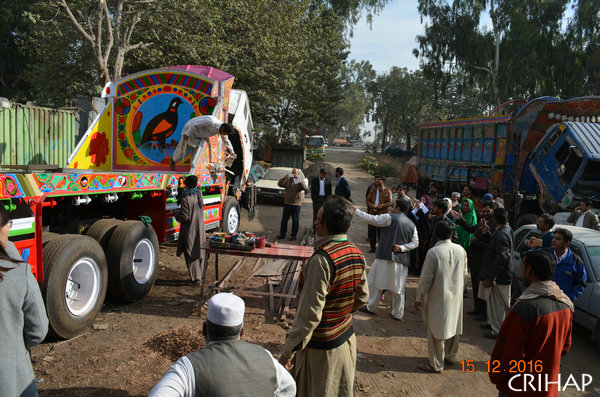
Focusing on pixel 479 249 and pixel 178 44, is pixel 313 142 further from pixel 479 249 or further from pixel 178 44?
pixel 479 249

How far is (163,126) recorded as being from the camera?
26.3 ft

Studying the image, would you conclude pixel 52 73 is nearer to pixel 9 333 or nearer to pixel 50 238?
pixel 50 238

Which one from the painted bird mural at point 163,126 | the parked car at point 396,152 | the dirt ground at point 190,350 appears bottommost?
the dirt ground at point 190,350

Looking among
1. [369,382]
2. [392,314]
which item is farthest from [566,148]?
[369,382]

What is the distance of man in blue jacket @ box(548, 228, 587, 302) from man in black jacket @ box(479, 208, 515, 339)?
0.58 meters

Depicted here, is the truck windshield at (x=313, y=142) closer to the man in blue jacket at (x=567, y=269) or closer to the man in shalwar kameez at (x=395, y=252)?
the man in shalwar kameez at (x=395, y=252)

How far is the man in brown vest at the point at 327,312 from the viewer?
8.39 feet

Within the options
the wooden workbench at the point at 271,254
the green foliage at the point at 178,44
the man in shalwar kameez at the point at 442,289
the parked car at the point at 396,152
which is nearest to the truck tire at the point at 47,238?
the wooden workbench at the point at 271,254

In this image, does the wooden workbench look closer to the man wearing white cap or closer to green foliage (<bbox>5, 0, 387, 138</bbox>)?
the man wearing white cap

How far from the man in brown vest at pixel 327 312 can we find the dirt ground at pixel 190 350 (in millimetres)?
1539

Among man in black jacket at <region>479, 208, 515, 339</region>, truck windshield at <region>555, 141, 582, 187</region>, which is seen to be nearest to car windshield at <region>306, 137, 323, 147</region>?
truck windshield at <region>555, 141, 582, 187</region>

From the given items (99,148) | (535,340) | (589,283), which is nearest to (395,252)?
(589,283)

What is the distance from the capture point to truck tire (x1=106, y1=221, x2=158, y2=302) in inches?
203

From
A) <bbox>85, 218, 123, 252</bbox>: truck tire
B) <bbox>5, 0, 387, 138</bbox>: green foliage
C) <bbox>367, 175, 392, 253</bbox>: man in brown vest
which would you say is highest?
<bbox>5, 0, 387, 138</bbox>: green foliage
